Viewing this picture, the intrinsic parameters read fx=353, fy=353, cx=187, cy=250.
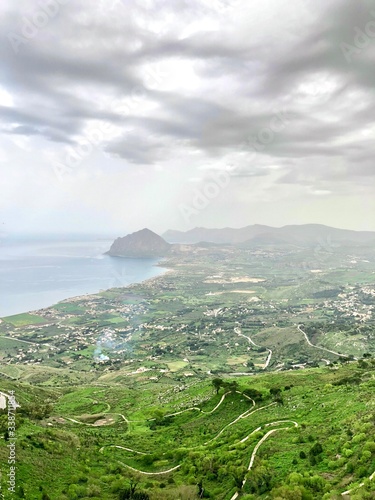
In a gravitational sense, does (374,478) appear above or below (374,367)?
above

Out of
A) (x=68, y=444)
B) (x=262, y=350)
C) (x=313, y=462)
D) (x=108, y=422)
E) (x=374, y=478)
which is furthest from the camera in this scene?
(x=262, y=350)

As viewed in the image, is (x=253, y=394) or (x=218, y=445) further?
(x=253, y=394)

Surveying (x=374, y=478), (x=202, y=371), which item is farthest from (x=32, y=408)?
(x=202, y=371)

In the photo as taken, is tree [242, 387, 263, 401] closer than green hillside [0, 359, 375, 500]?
No

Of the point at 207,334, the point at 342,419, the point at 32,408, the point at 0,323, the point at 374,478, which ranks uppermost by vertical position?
the point at 374,478

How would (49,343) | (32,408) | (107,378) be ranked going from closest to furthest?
1. (32,408)
2. (107,378)
3. (49,343)

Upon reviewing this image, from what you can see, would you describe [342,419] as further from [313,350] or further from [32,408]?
[313,350]

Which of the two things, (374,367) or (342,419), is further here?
(374,367)

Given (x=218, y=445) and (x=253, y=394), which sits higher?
(x=218, y=445)

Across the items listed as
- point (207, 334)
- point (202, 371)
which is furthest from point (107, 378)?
point (207, 334)

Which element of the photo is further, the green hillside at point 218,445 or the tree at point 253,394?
the tree at point 253,394
